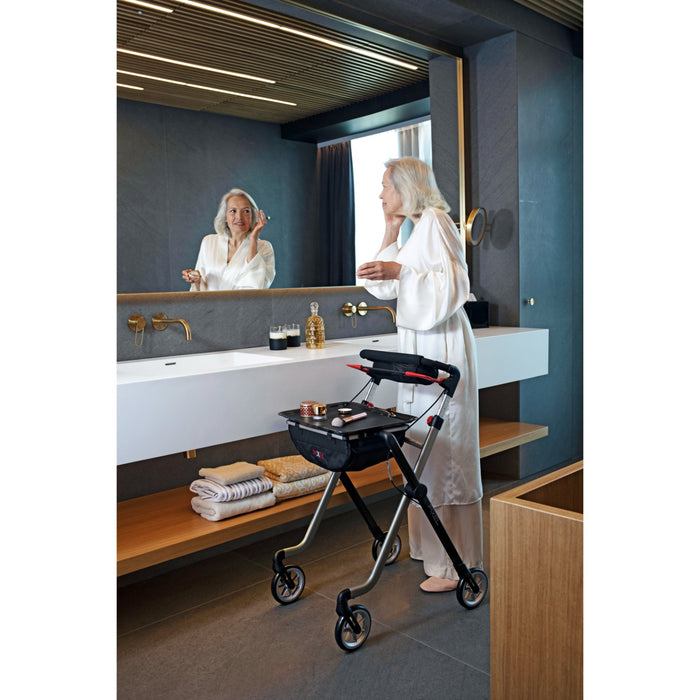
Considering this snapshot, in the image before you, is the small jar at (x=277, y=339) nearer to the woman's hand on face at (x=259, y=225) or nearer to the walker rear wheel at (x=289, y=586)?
the woman's hand on face at (x=259, y=225)

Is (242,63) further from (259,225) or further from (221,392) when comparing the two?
(221,392)

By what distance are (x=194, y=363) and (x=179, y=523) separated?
672 mm

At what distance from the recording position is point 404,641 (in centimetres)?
A: 228

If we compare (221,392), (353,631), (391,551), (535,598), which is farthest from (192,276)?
(535,598)

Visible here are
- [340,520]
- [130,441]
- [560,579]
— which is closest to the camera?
[560,579]

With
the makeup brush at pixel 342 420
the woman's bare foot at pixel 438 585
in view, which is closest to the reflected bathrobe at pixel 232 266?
the makeup brush at pixel 342 420

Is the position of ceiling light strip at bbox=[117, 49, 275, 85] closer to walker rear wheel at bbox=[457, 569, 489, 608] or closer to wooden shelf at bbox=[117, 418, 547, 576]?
wooden shelf at bbox=[117, 418, 547, 576]

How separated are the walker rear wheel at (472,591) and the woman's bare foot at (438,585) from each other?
0.12m

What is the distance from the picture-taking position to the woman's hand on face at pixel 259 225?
3.17 metres

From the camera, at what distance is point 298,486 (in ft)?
9.13
